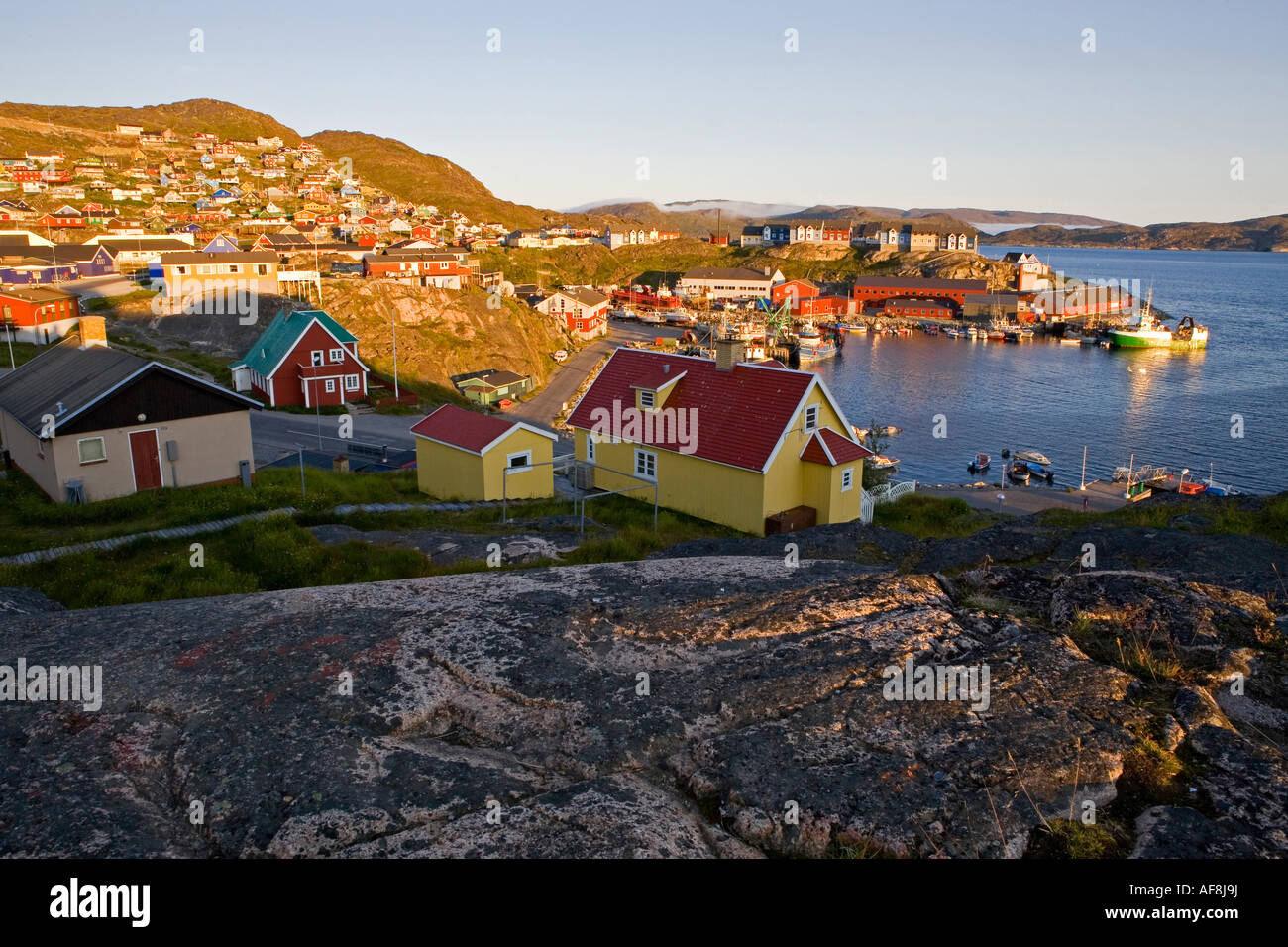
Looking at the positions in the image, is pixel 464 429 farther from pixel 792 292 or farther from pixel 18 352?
pixel 792 292

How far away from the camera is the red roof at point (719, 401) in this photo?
2362 cm

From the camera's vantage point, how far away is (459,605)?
7.44 meters

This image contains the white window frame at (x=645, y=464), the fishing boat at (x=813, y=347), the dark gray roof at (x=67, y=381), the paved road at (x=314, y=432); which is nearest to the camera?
the dark gray roof at (x=67, y=381)

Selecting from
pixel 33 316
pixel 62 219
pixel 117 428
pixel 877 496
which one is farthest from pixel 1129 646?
pixel 62 219

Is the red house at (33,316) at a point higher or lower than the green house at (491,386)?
higher

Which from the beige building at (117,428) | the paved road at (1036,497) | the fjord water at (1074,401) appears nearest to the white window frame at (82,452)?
the beige building at (117,428)

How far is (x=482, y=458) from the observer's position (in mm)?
25609

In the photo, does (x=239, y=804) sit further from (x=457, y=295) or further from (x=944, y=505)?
(x=457, y=295)

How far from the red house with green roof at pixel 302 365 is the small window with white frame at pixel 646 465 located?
108ft

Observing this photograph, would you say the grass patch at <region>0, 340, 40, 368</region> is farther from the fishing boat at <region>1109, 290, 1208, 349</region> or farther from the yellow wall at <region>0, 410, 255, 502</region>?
the fishing boat at <region>1109, 290, 1208, 349</region>

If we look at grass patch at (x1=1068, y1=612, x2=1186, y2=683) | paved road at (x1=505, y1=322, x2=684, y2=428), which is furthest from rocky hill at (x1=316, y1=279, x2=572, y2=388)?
grass patch at (x1=1068, y1=612, x2=1186, y2=683)

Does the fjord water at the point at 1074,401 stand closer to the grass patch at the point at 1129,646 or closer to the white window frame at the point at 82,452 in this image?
the white window frame at the point at 82,452

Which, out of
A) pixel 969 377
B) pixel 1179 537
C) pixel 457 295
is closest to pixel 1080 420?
pixel 969 377

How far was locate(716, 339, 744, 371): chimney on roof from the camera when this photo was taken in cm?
2517
